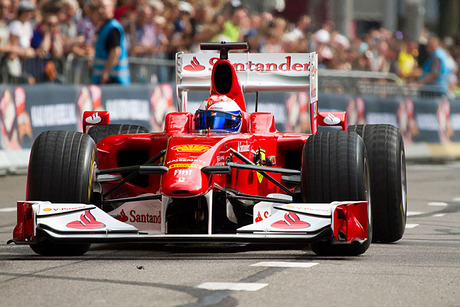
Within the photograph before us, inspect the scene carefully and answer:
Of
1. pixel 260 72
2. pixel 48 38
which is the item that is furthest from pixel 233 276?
pixel 48 38

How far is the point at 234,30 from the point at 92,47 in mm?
3548

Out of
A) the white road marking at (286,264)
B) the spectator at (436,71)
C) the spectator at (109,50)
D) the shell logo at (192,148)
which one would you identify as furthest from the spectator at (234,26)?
the white road marking at (286,264)

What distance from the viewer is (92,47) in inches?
656

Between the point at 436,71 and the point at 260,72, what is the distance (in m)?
14.1

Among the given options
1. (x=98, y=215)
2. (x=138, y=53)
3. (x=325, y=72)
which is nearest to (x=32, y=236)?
(x=98, y=215)

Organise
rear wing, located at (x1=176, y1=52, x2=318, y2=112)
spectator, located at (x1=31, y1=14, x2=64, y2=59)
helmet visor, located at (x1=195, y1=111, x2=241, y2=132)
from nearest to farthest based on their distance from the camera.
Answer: helmet visor, located at (x1=195, y1=111, x2=241, y2=132)
rear wing, located at (x1=176, y1=52, x2=318, y2=112)
spectator, located at (x1=31, y1=14, x2=64, y2=59)

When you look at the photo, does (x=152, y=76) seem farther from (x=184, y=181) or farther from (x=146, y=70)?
(x=184, y=181)

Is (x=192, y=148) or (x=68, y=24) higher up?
(x=68, y=24)

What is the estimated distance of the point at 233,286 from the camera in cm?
599

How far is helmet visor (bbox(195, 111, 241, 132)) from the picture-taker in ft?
28.0

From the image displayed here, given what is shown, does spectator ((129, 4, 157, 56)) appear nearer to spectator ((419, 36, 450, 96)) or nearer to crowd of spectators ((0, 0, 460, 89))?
crowd of spectators ((0, 0, 460, 89))

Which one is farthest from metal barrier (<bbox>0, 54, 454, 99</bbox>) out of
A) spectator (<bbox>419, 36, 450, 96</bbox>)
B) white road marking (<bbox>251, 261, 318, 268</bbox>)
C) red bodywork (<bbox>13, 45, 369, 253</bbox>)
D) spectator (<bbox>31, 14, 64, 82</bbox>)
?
white road marking (<bbox>251, 261, 318, 268</bbox>)

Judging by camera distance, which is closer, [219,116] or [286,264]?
[286,264]

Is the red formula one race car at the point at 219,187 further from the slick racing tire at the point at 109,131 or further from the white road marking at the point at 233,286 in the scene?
the white road marking at the point at 233,286
